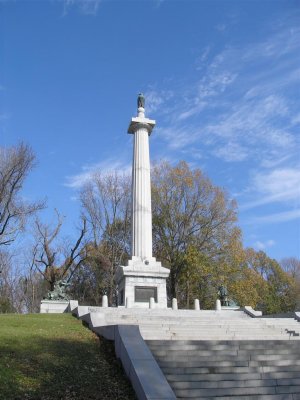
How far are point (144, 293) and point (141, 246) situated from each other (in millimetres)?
3331

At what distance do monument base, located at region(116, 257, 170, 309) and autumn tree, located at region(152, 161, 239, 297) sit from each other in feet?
43.2

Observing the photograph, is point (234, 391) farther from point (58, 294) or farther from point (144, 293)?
point (58, 294)

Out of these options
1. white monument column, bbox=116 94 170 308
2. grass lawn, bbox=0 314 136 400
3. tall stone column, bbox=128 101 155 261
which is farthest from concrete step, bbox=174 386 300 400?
tall stone column, bbox=128 101 155 261

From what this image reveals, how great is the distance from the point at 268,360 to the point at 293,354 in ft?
3.47

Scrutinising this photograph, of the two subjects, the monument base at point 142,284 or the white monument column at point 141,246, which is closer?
the monument base at point 142,284

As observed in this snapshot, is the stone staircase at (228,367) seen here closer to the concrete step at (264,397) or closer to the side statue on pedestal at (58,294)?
the concrete step at (264,397)

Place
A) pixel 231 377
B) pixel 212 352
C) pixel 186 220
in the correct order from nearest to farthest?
pixel 231 377 → pixel 212 352 → pixel 186 220

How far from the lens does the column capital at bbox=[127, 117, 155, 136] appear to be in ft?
101

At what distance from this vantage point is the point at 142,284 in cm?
2641

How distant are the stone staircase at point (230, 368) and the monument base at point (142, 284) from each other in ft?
48.9

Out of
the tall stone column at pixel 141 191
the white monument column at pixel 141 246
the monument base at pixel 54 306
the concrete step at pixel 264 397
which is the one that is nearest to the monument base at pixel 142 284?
the white monument column at pixel 141 246

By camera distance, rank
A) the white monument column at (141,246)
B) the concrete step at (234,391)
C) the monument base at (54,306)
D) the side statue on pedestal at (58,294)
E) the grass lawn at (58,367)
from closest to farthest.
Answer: the grass lawn at (58,367) < the concrete step at (234,391) < the monument base at (54,306) < the white monument column at (141,246) < the side statue on pedestal at (58,294)

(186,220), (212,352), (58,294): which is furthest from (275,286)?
(212,352)

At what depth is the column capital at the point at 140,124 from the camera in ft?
101
